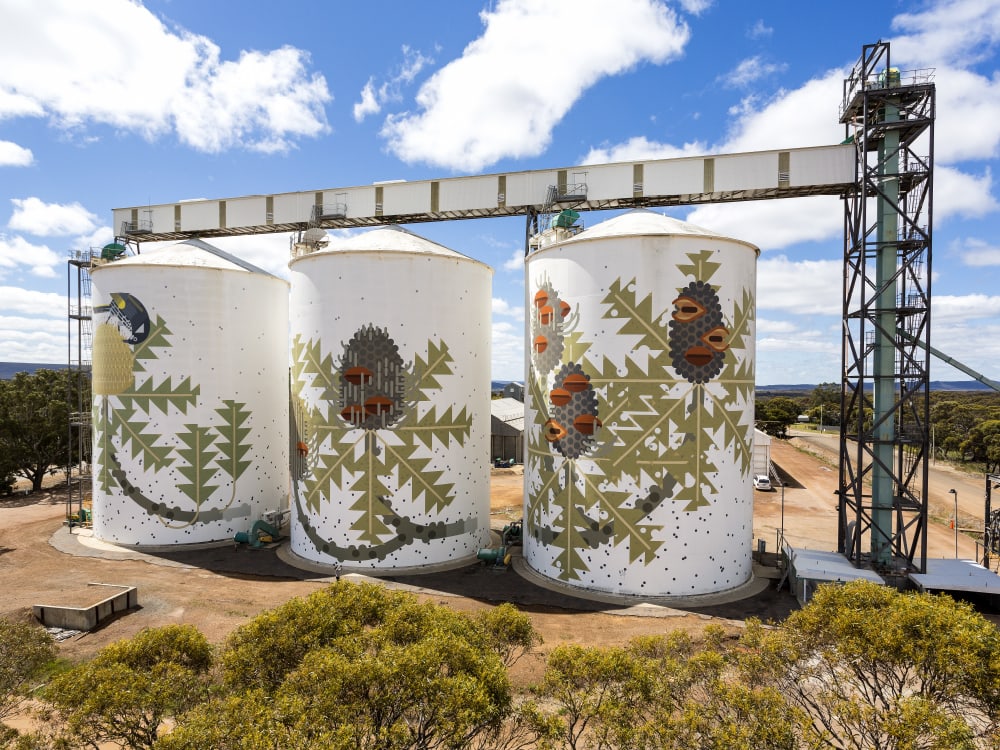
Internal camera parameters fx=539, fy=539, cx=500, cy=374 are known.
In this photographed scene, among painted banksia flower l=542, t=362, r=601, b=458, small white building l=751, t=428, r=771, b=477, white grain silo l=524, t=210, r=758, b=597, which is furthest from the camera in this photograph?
small white building l=751, t=428, r=771, b=477

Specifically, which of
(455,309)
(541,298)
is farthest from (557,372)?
(455,309)

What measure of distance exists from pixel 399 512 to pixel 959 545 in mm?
30067

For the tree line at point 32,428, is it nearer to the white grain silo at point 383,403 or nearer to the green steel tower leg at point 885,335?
the white grain silo at point 383,403

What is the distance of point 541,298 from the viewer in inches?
909

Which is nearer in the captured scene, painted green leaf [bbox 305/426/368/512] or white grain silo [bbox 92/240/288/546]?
painted green leaf [bbox 305/426/368/512]

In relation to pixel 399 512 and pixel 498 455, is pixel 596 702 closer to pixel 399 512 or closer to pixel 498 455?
pixel 399 512

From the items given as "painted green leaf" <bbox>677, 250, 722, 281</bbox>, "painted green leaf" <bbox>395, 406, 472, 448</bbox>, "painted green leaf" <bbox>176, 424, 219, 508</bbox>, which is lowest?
"painted green leaf" <bbox>176, 424, 219, 508</bbox>

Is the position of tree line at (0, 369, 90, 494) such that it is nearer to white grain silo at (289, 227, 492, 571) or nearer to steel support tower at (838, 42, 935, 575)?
white grain silo at (289, 227, 492, 571)

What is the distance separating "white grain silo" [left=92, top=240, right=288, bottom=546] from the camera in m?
27.2

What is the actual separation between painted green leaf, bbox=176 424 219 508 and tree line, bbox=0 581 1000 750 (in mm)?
17487

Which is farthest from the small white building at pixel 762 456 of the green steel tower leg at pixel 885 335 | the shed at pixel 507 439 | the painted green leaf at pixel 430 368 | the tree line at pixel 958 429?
the painted green leaf at pixel 430 368

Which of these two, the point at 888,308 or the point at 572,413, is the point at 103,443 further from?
the point at 888,308

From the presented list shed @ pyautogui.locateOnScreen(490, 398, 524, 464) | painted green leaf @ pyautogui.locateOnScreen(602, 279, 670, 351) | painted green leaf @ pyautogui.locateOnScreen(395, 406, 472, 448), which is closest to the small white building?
shed @ pyautogui.locateOnScreen(490, 398, 524, 464)

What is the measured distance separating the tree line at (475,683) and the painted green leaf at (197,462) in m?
17.5
